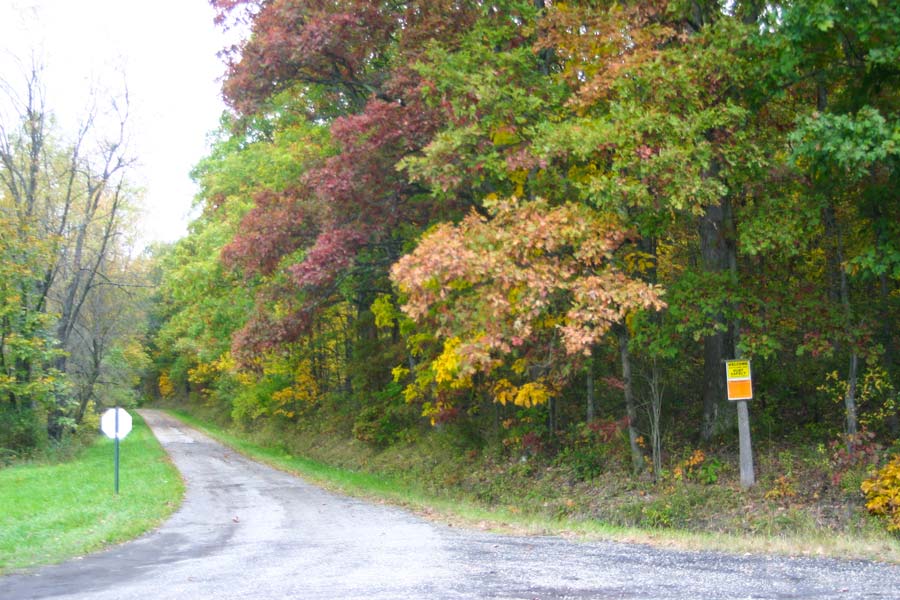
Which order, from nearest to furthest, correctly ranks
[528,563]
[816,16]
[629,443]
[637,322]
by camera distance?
[528,563] → [816,16] → [637,322] → [629,443]

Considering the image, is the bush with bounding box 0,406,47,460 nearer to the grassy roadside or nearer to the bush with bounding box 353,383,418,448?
the grassy roadside

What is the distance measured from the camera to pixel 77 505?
1555 centimetres

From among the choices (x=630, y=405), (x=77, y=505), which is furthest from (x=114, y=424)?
(x=630, y=405)

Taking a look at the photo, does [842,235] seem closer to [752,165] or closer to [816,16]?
[752,165]

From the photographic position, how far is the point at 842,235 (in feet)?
45.6

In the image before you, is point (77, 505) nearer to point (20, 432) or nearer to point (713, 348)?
point (713, 348)

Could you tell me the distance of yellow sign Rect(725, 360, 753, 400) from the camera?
1319 cm

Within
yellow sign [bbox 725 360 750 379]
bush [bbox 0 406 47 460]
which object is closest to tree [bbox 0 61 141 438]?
bush [bbox 0 406 47 460]

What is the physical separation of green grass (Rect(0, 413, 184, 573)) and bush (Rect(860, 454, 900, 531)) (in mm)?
10754

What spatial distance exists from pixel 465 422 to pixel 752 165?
459 inches

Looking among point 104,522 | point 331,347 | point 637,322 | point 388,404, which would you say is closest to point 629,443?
point 637,322

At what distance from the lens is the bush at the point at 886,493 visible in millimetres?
11258

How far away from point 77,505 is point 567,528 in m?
9.57

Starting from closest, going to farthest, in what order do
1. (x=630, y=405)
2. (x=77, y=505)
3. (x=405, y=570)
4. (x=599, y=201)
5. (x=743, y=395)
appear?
(x=405, y=570) → (x=599, y=201) → (x=743, y=395) → (x=77, y=505) → (x=630, y=405)
